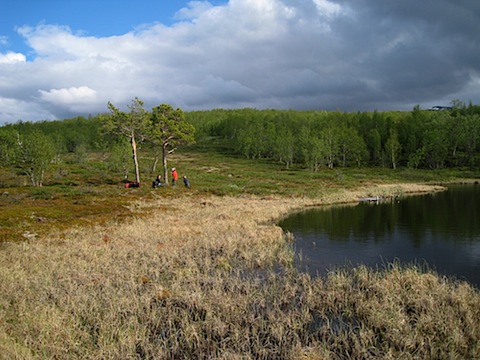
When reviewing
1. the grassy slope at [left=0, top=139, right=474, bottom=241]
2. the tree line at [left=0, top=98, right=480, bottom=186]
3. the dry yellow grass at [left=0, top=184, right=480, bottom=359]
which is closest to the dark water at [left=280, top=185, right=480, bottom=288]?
the dry yellow grass at [left=0, top=184, right=480, bottom=359]

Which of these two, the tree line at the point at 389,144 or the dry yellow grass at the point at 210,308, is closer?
the dry yellow grass at the point at 210,308

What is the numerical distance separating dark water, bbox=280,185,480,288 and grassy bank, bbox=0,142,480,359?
10.9ft

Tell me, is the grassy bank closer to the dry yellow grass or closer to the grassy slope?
the dry yellow grass

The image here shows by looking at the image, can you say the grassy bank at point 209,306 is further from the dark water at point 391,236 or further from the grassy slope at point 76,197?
the grassy slope at point 76,197

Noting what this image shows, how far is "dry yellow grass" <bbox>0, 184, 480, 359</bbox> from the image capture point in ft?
35.7

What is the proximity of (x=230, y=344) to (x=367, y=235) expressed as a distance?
20637 mm

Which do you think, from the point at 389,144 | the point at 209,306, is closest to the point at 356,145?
the point at 389,144

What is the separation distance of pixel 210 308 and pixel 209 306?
0.19m

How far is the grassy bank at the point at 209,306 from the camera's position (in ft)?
35.7

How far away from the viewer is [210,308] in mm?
13391

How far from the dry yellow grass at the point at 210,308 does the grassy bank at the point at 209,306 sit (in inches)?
1.9

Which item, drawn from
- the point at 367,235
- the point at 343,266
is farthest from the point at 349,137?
the point at 343,266

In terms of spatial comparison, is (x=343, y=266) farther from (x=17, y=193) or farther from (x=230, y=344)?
(x=17, y=193)

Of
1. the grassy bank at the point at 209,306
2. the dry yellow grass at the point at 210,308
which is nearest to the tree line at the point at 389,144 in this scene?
the grassy bank at the point at 209,306
